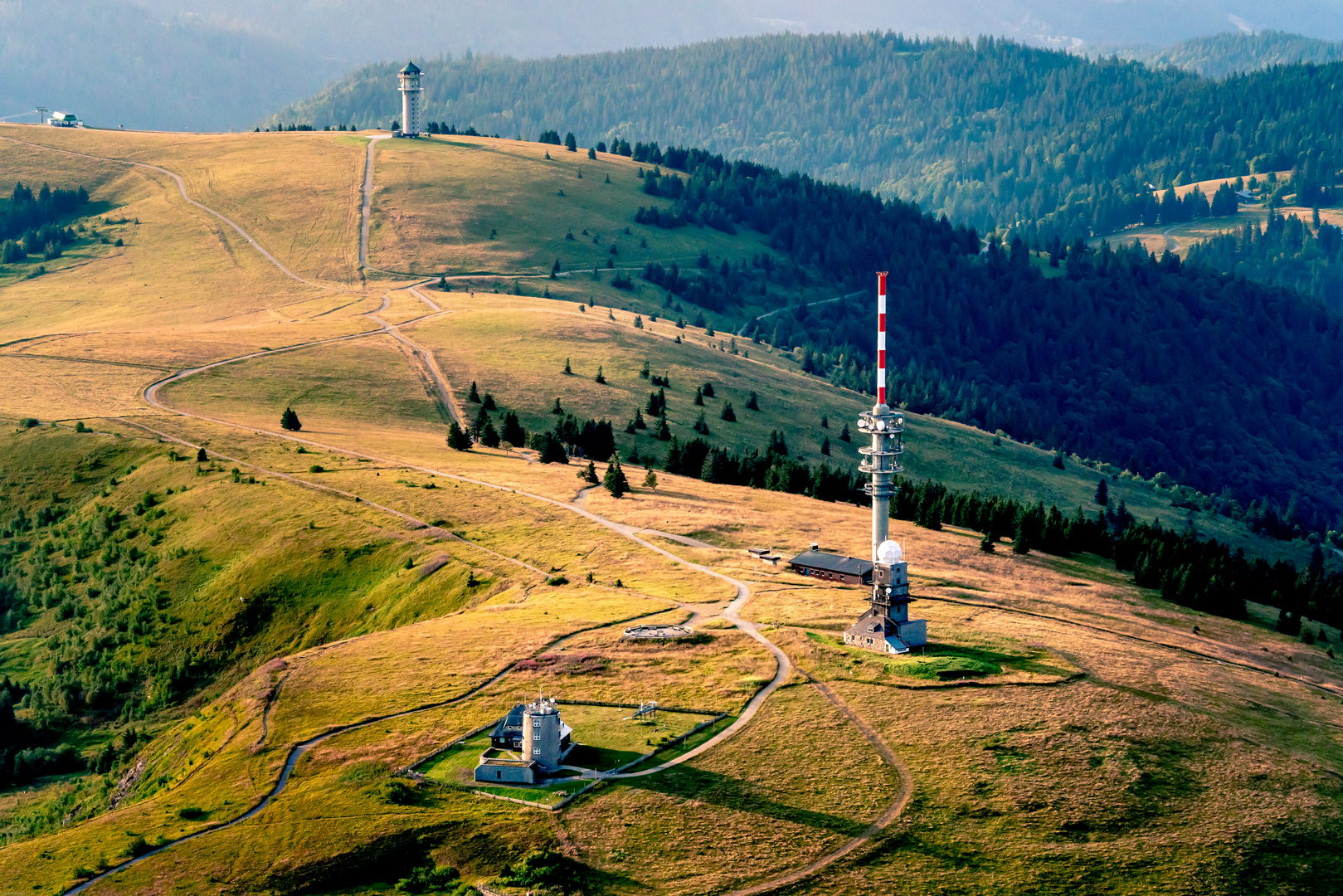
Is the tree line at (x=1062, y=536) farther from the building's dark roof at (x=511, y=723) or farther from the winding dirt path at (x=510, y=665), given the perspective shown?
the building's dark roof at (x=511, y=723)

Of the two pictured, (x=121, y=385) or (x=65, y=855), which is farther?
(x=121, y=385)

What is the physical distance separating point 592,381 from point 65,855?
122 metres

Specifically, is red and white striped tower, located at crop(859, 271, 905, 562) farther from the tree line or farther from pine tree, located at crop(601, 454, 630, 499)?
pine tree, located at crop(601, 454, 630, 499)

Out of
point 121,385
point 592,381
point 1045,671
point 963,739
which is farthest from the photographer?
point 592,381

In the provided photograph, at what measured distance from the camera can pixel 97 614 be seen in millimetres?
100562

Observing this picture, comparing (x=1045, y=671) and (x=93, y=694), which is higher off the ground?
(x=1045, y=671)

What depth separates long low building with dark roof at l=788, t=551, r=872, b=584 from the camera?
95.8 meters

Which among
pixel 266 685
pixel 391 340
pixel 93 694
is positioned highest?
pixel 391 340

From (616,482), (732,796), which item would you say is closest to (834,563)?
(616,482)

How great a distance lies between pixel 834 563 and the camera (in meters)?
97.8

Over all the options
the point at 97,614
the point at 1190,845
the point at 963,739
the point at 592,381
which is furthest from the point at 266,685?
the point at 592,381

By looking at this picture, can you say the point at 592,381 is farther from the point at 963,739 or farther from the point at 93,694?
the point at 963,739

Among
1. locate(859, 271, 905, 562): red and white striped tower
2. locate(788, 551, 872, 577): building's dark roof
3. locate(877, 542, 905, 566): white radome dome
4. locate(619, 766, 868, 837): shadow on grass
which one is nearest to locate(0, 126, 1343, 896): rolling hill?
locate(619, 766, 868, 837): shadow on grass

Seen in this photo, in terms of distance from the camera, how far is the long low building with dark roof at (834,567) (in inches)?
3772
